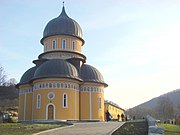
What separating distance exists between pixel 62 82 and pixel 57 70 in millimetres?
1720

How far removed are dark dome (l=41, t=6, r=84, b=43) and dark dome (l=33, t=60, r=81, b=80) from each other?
683 cm

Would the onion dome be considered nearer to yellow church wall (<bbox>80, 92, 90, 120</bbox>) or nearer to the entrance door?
the entrance door

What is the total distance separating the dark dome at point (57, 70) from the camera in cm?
3619

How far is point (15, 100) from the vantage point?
8644 centimetres

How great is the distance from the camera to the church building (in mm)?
35625

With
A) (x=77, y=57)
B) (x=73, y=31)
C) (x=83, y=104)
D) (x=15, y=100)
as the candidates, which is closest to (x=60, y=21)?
(x=73, y=31)

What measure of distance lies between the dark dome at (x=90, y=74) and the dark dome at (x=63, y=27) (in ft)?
18.3

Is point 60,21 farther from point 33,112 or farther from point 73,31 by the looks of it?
point 33,112

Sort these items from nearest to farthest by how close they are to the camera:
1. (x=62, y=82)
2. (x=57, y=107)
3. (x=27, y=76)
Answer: (x=57, y=107) → (x=62, y=82) → (x=27, y=76)

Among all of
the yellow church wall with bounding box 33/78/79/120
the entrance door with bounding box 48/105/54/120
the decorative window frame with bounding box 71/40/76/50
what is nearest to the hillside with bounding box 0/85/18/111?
the decorative window frame with bounding box 71/40/76/50

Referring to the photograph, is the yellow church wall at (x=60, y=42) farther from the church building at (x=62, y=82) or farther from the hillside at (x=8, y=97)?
the hillside at (x=8, y=97)

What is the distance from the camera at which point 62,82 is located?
119 feet

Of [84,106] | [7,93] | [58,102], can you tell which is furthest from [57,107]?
[7,93]

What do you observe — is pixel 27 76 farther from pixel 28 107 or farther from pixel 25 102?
pixel 28 107
